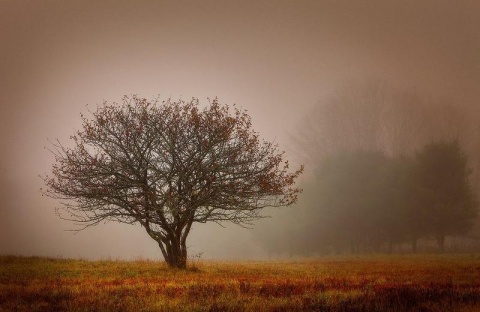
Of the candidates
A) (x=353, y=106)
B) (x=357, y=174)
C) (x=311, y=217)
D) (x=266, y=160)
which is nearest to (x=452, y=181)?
(x=357, y=174)

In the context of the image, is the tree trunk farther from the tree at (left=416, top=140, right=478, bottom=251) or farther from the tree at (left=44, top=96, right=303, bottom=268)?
the tree at (left=416, top=140, right=478, bottom=251)

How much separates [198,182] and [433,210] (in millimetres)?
37254

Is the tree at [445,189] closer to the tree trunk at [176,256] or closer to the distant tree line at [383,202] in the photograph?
the distant tree line at [383,202]

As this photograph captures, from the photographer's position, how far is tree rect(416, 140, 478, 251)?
51.3 meters

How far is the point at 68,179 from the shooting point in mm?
22328

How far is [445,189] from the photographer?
5256 centimetres

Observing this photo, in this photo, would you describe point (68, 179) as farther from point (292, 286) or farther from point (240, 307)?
point (240, 307)

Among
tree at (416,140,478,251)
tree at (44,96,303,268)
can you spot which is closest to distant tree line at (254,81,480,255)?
tree at (416,140,478,251)

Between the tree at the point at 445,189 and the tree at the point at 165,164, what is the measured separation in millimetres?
34551

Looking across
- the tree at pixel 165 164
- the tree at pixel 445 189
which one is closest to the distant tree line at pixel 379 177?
the tree at pixel 445 189

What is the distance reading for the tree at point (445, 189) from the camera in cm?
5128

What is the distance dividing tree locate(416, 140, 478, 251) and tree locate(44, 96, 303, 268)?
34.6 m

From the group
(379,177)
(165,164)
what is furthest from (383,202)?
(165,164)

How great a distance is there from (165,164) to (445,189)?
1585 inches
